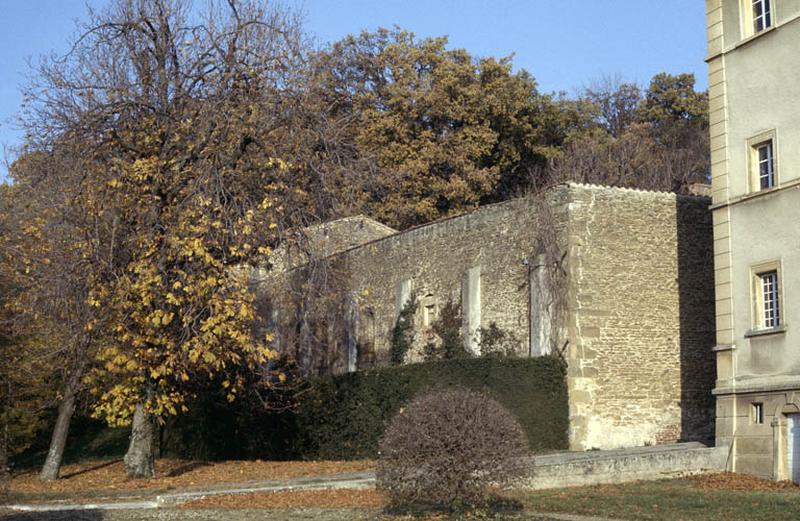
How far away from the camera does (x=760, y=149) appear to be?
69.0 feet

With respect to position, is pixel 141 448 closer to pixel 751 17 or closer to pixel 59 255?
pixel 59 255

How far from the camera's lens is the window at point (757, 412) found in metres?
20.1

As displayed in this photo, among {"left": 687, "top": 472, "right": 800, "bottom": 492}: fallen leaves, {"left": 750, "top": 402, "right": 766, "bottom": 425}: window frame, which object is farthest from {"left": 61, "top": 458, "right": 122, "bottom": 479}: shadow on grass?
{"left": 750, "top": 402, "right": 766, "bottom": 425}: window frame

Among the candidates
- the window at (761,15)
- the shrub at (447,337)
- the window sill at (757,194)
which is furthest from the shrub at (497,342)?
the window at (761,15)

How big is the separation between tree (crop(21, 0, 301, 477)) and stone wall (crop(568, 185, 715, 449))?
26.8 feet

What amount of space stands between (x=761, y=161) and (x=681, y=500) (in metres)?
7.91

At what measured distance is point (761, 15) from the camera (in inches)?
840

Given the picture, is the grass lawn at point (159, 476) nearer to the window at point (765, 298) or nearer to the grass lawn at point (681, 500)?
the grass lawn at point (681, 500)

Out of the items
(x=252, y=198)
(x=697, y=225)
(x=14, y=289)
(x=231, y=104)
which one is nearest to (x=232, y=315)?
(x=252, y=198)

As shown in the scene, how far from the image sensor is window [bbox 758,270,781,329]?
803 inches

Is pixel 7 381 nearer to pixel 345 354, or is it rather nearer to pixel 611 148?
pixel 345 354

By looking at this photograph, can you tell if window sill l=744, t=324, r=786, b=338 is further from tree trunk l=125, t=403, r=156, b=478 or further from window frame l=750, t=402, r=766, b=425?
tree trunk l=125, t=403, r=156, b=478

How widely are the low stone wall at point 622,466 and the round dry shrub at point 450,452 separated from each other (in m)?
4.46

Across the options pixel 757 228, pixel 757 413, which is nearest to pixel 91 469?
pixel 757 413
